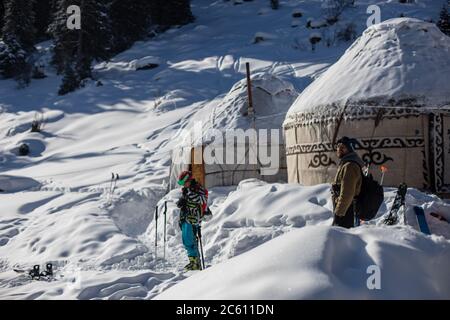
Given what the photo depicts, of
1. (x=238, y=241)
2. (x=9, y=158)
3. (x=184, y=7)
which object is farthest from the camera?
(x=184, y=7)

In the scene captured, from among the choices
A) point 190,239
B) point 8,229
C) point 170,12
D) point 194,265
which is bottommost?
point 8,229

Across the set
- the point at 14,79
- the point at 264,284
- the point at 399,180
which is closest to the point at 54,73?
the point at 14,79

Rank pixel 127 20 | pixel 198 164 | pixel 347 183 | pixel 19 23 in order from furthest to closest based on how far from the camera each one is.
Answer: pixel 127 20
pixel 19 23
pixel 198 164
pixel 347 183

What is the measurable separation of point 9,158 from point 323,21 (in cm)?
1992

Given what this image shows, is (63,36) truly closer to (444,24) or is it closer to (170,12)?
(170,12)

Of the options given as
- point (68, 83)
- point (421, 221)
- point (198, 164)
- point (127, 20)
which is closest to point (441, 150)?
point (421, 221)

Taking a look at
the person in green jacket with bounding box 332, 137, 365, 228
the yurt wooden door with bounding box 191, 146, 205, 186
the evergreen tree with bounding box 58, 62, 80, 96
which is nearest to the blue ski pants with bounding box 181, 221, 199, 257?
the person in green jacket with bounding box 332, 137, 365, 228

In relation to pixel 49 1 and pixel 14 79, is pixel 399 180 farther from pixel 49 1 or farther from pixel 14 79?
pixel 49 1

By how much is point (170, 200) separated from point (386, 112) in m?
4.39

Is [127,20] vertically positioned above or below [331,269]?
below

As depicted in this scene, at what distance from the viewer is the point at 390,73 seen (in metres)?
8.91

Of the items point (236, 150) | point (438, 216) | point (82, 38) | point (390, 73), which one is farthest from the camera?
point (82, 38)

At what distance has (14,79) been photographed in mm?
34188

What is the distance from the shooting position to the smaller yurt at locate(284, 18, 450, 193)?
8.25m
